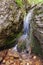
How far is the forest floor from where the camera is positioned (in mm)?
3773

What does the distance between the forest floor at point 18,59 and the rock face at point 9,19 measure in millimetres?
484

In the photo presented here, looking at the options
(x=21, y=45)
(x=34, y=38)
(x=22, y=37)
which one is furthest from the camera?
(x=22, y=37)

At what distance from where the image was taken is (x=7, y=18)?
4.58 m

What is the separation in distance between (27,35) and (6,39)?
74cm

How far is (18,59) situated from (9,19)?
51.5 inches

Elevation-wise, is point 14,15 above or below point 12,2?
below

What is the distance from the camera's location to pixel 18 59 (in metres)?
3.91

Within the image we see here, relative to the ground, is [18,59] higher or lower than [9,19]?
lower

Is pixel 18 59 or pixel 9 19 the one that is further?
pixel 9 19

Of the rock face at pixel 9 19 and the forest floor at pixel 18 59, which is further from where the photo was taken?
the rock face at pixel 9 19

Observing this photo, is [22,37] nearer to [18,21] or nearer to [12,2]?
[18,21]

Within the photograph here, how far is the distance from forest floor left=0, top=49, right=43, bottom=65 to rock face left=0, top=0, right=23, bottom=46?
1.59ft

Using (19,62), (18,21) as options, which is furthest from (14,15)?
(19,62)

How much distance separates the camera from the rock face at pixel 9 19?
4.38 meters
